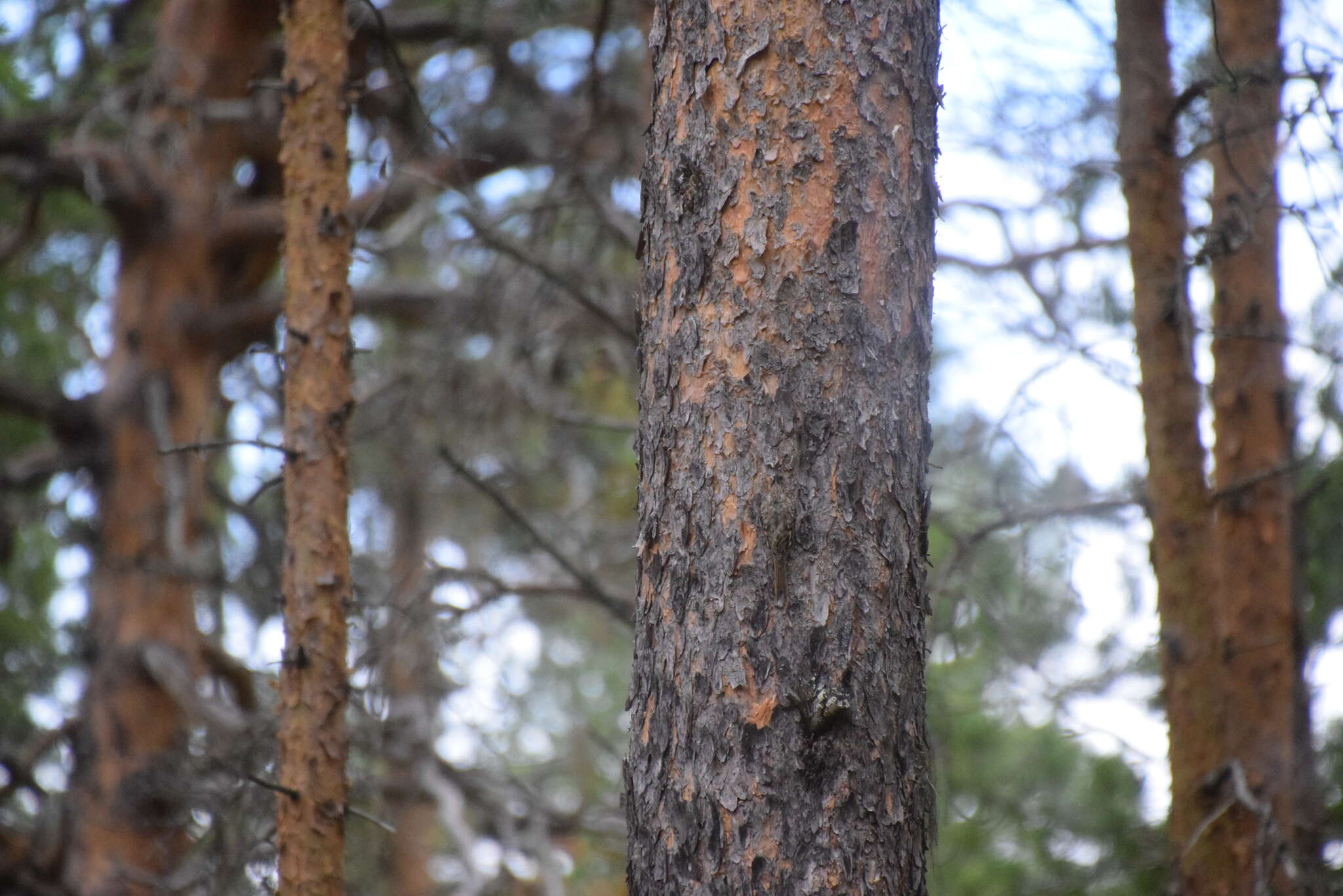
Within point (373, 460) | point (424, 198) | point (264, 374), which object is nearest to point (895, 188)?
point (424, 198)

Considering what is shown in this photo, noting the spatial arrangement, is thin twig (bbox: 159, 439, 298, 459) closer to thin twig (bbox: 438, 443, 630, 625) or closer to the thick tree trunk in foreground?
thin twig (bbox: 438, 443, 630, 625)

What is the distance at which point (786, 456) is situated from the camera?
2080 millimetres

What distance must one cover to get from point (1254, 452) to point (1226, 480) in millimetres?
150

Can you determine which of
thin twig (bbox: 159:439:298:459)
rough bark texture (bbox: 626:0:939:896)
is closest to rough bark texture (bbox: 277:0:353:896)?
thin twig (bbox: 159:439:298:459)

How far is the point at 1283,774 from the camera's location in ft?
13.1

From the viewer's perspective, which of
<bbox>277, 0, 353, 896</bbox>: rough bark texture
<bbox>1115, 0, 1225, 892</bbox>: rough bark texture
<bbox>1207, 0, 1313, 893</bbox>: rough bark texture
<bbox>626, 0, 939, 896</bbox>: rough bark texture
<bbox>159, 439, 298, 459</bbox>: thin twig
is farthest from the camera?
<bbox>1207, 0, 1313, 893</bbox>: rough bark texture

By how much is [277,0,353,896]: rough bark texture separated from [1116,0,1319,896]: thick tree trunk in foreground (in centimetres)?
256

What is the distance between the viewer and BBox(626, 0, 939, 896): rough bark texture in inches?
78.3

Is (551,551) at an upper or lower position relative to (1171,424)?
lower

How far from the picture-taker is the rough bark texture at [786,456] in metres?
1.99

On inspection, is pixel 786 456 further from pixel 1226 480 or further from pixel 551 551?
pixel 1226 480

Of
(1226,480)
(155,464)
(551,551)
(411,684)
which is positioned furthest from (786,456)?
(155,464)

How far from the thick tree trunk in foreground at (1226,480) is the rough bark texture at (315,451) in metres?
2.56

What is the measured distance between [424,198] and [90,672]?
3.16 meters
